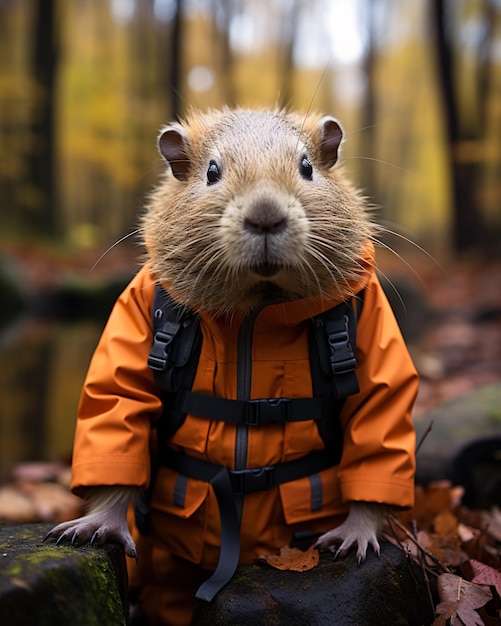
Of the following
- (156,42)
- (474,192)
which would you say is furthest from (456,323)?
(156,42)

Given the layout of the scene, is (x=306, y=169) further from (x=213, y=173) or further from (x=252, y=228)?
(x=252, y=228)

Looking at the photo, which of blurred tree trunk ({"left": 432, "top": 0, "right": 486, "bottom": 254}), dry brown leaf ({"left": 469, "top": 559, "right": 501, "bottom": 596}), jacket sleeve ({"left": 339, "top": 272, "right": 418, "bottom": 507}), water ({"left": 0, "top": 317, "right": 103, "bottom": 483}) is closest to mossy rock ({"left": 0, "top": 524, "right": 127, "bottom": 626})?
jacket sleeve ({"left": 339, "top": 272, "right": 418, "bottom": 507})

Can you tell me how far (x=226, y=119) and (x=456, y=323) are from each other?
8150mm

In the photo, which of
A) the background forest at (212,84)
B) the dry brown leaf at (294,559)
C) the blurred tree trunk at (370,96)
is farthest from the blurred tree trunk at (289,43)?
the dry brown leaf at (294,559)

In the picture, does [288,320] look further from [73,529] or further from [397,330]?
[73,529]

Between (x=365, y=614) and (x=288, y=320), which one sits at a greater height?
(x=288, y=320)

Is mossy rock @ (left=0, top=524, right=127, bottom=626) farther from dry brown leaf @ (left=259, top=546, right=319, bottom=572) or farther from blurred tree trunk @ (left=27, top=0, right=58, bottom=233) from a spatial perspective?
blurred tree trunk @ (left=27, top=0, right=58, bottom=233)

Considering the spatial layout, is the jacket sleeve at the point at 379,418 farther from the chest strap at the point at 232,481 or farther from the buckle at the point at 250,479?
the buckle at the point at 250,479

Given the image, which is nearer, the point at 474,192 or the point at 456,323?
the point at 456,323

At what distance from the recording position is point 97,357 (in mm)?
2449

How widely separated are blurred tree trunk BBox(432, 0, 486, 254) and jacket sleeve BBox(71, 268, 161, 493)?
1452 cm

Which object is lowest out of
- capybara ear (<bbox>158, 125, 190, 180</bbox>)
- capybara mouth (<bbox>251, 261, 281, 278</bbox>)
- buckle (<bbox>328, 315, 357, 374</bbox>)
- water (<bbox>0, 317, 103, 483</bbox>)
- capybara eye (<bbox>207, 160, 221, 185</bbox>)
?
water (<bbox>0, 317, 103, 483</bbox>)

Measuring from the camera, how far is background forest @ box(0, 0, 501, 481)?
13.6 metres

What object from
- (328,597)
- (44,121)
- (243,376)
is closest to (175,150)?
(243,376)
